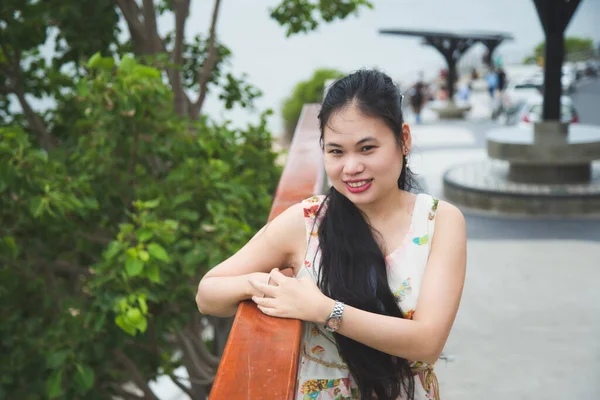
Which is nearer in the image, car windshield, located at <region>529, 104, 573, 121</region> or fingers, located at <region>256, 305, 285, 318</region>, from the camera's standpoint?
fingers, located at <region>256, 305, 285, 318</region>

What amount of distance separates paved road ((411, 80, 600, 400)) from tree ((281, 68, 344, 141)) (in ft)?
60.0

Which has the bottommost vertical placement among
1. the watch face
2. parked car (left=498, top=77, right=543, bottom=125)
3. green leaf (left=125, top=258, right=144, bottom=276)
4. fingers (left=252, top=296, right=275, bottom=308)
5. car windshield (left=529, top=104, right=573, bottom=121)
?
green leaf (left=125, top=258, right=144, bottom=276)

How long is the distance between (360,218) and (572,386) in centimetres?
304

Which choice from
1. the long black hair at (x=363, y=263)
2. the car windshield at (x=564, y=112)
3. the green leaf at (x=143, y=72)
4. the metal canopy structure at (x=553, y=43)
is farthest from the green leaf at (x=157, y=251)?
the car windshield at (x=564, y=112)

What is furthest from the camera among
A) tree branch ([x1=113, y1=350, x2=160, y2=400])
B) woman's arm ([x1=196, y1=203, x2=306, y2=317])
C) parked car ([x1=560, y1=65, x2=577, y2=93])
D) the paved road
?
parked car ([x1=560, y1=65, x2=577, y2=93])

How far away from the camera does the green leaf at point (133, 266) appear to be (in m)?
3.88

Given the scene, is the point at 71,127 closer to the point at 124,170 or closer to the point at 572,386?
the point at 124,170

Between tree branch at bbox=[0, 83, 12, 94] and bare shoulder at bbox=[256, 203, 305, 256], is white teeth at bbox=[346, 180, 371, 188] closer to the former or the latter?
bare shoulder at bbox=[256, 203, 305, 256]

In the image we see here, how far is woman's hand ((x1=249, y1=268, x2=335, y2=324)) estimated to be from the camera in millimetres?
2137

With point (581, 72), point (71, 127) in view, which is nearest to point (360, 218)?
point (71, 127)

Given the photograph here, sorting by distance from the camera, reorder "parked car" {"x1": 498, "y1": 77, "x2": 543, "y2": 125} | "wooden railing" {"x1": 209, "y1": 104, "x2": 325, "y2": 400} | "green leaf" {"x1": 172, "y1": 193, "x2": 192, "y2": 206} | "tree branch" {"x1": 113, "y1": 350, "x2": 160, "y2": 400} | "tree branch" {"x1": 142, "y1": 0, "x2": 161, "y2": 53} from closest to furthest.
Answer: "wooden railing" {"x1": 209, "y1": 104, "x2": 325, "y2": 400}, "green leaf" {"x1": 172, "y1": 193, "x2": 192, "y2": 206}, "tree branch" {"x1": 113, "y1": 350, "x2": 160, "y2": 400}, "tree branch" {"x1": 142, "y1": 0, "x2": 161, "y2": 53}, "parked car" {"x1": 498, "y1": 77, "x2": 543, "y2": 125}

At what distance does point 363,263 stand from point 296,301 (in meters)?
0.27

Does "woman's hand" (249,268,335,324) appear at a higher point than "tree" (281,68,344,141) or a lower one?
lower

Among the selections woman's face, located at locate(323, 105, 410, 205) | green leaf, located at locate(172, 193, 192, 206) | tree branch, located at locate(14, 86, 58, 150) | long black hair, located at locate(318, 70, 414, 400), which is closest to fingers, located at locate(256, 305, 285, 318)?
long black hair, located at locate(318, 70, 414, 400)
